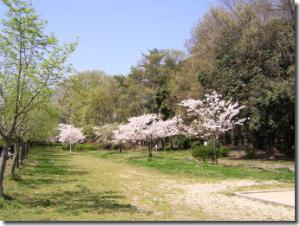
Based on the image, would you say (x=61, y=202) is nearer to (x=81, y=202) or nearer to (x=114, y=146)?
(x=81, y=202)

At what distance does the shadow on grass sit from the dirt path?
431mm

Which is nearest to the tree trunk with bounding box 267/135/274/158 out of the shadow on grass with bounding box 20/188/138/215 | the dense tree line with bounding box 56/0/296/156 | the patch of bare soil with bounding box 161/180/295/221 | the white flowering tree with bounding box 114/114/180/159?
the dense tree line with bounding box 56/0/296/156

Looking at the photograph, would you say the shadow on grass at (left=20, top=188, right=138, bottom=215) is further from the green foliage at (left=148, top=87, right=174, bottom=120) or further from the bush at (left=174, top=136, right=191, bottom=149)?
the green foliage at (left=148, top=87, right=174, bottom=120)

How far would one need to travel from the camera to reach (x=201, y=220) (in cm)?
903

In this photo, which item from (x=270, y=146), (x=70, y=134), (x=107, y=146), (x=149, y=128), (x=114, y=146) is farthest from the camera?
(x=70, y=134)

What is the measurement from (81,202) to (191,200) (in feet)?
10.3

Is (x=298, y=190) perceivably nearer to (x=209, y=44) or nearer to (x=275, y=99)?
(x=275, y=99)

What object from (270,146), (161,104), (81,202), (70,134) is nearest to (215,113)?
(270,146)

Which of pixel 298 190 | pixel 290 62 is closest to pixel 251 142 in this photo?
pixel 290 62

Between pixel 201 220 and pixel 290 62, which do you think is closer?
pixel 201 220

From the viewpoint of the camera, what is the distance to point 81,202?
1154cm

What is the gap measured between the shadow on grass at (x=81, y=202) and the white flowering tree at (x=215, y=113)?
56.4 feet

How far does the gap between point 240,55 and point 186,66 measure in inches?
454

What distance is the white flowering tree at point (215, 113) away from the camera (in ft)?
99.3
